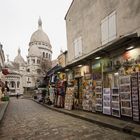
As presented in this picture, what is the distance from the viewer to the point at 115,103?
957cm

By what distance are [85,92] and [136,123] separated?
5.19 meters

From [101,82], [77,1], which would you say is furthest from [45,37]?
[101,82]

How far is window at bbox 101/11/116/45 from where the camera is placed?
38.7 feet

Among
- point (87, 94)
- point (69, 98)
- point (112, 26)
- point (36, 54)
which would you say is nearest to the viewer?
point (112, 26)

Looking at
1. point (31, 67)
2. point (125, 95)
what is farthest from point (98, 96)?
point (31, 67)

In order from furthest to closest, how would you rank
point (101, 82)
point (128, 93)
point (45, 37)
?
point (45, 37)
point (101, 82)
point (128, 93)

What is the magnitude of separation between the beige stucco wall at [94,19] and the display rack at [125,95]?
8.73ft

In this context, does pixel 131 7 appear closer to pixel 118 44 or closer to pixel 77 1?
pixel 118 44

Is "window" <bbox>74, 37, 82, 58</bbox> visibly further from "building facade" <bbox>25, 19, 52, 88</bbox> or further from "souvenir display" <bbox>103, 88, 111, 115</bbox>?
"building facade" <bbox>25, 19, 52, 88</bbox>

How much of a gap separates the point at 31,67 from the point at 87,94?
8143cm

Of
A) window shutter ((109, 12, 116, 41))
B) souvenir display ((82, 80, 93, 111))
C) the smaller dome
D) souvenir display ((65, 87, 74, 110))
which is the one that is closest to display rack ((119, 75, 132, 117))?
souvenir display ((82, 80, 93, 111))

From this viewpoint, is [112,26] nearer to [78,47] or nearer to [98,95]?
[98,95]

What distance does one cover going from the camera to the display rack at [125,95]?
28.1 feet

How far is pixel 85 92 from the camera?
1285cm
